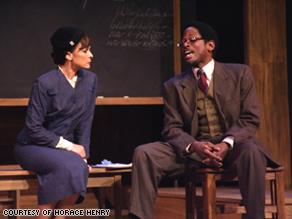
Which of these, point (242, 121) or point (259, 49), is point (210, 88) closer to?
point (242, 121)

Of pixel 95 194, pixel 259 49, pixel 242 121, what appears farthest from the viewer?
pixel 95 194

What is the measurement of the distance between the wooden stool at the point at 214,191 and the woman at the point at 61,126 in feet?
2.33

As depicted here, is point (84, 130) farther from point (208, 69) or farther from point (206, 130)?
point (208, 69)

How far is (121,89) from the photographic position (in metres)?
4.58

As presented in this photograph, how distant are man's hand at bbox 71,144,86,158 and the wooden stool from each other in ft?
2.48

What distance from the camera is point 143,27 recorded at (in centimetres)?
466

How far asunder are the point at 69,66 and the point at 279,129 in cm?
199

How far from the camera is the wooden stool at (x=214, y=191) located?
125 inches

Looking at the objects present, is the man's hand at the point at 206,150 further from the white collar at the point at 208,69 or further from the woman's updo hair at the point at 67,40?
the woman's updo hair at the point at 67,40

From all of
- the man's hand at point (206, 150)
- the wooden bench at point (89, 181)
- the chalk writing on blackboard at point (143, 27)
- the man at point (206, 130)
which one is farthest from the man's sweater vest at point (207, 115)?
the chalk writing on blackboard at point (143, 27)

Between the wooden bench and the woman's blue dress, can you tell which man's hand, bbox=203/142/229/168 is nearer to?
the wooden bench

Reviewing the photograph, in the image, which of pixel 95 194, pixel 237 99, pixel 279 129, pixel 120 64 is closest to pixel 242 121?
pixel 237 99

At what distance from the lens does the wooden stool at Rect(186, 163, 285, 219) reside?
3.18 meters

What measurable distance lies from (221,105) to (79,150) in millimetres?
1037
